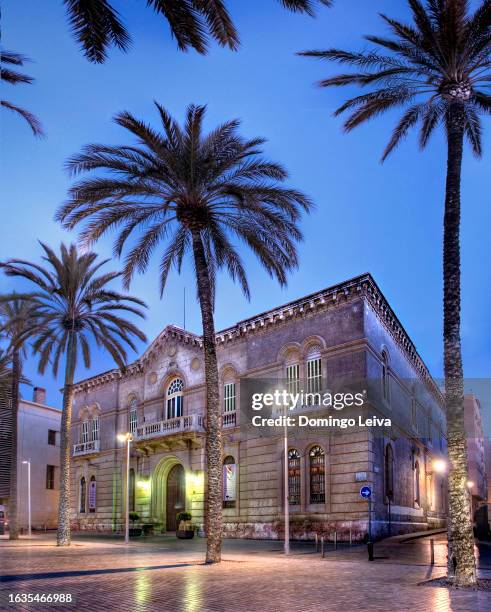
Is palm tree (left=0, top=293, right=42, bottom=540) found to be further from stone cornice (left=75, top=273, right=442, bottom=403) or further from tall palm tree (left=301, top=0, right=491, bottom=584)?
tall palm tree (left=301, top=0, right=491, bottom=584)

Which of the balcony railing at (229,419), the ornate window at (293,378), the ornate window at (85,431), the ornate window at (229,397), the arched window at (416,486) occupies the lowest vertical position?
the arched window at (416,486)

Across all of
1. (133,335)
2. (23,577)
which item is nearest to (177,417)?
(133,335)

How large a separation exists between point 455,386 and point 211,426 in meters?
8.61

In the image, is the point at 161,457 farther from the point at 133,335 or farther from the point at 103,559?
the point at 103,559

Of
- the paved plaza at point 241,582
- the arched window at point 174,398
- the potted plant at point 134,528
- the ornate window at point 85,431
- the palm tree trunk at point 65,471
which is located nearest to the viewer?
the paved plaza at point 241,582

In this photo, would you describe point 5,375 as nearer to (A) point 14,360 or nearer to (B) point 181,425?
(A) point 14,360

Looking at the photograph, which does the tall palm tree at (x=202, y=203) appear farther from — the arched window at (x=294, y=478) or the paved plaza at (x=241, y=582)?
the arched window at (x=294, y=478)

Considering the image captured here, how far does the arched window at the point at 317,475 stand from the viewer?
31658mm

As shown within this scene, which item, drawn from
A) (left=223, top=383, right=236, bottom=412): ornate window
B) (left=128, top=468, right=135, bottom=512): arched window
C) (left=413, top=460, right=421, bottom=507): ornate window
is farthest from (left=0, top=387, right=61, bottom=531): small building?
(left=413, top=460, right=421, bottom=507): ornate window

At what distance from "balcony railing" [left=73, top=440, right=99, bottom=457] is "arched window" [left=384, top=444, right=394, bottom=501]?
23645mm

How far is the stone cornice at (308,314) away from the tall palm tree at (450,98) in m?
12.8

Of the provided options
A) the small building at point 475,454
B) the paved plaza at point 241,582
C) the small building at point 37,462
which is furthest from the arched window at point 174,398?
the small building at point 475,454

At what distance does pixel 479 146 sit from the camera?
71.0ft

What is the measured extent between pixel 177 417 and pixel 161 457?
3609mm
